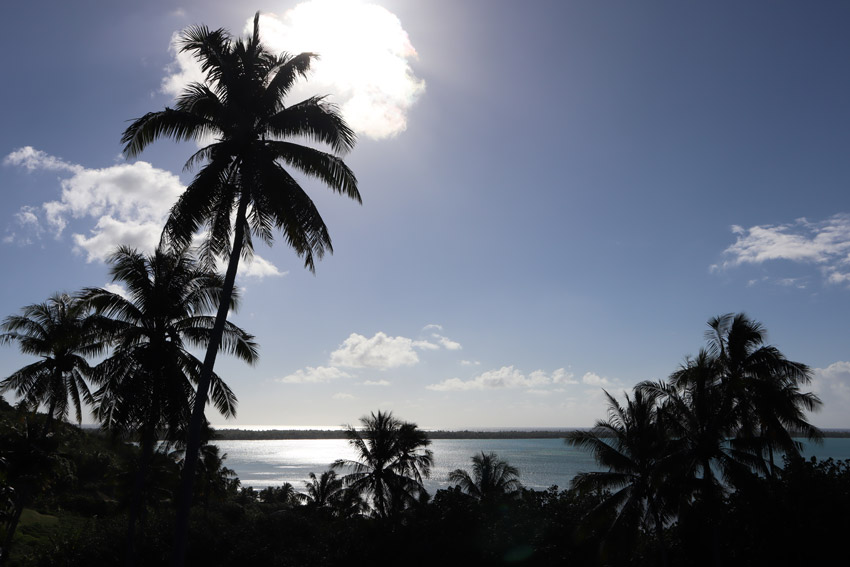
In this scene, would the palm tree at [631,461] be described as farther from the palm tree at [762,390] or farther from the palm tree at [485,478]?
the palm tree at [485,478]

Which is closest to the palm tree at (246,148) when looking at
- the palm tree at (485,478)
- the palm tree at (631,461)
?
the palm tree at (631,461)

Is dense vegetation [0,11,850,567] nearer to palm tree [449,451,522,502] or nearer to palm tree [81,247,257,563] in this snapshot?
palm tree [81,247,257,563]

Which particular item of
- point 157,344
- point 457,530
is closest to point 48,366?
point 157,344

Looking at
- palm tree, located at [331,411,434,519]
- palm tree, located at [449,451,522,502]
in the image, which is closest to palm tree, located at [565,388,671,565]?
palm tree, located at [331,411,434,519]

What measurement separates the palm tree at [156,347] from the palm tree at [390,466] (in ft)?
50.0

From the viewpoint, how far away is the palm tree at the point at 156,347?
52.1ft

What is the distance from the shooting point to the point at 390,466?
31453mm

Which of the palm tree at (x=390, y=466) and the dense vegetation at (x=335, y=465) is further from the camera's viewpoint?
the palm tree at (x=390, y=466)

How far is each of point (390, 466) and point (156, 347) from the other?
1834 centimetres

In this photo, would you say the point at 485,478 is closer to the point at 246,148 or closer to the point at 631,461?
the point at 631,461

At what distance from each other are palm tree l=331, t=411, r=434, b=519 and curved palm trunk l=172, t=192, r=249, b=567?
20.3 meters

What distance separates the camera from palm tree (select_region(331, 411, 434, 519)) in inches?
1221

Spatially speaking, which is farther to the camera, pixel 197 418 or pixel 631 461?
pixel 631 461

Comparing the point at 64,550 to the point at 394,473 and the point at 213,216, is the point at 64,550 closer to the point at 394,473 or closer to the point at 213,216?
the point at 394,473
